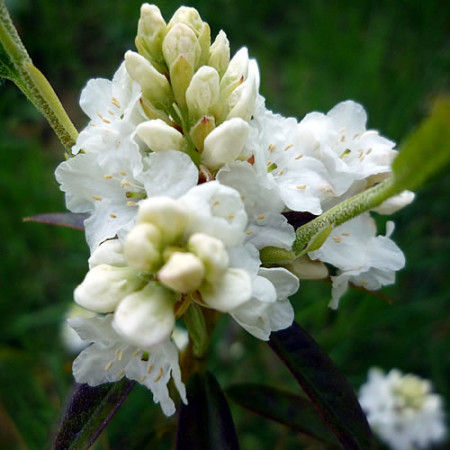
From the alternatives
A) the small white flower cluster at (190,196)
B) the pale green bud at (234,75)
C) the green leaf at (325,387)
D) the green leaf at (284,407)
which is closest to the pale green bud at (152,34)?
the small white flower cluster at (190,196)

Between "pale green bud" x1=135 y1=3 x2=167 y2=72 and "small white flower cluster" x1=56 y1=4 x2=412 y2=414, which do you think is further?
"pale green bud" x1=135 y1=3 x2=167 y2=72

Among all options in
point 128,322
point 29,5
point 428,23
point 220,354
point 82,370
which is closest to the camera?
point 128,322

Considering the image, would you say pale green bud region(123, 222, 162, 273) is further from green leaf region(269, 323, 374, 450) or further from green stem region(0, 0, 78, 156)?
green leaf region(269, 323, 374, 450)

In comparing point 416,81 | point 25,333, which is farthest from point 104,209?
point 416,81

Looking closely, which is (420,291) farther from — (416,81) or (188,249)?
(188,249)

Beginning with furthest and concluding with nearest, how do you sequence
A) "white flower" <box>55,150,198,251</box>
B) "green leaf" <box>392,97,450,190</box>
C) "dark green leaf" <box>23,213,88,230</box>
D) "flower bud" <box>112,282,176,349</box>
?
"dark green leaf" <box>23,213,88,230</box>, "white flower" <box>55,150,198,251</box>, "flower bud" <box>112,282,176,349</box>, "green leaf" <box>392,97,450,190</box>

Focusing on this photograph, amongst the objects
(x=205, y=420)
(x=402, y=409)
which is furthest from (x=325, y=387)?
Answer: (x=402, y=409)

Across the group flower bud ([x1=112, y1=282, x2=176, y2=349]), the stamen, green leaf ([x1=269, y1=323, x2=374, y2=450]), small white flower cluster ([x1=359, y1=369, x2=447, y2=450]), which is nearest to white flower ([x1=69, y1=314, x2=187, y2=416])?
the stamen

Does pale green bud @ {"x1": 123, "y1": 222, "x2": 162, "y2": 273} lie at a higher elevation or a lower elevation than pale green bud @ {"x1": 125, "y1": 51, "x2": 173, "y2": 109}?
lower
